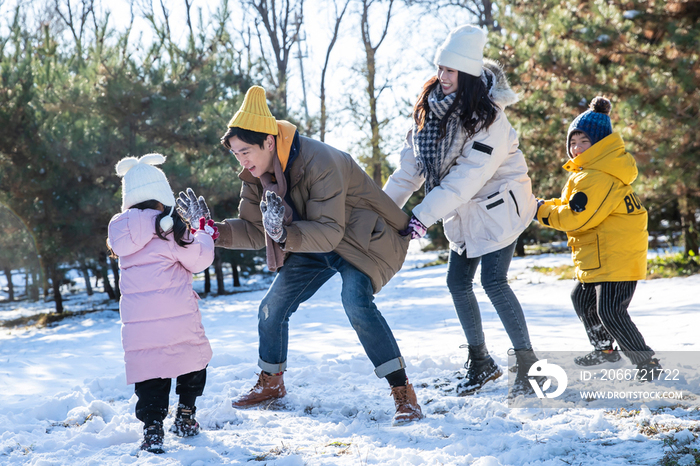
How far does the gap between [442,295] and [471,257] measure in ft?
16.6

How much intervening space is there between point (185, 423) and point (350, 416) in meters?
0.83

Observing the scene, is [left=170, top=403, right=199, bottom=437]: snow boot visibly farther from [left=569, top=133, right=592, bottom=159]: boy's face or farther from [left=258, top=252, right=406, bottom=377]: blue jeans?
[left=569, top=133, right=592, bottom=159]: boy's face

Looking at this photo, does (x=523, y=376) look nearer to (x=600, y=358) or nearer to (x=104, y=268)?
(x=600, y=358)

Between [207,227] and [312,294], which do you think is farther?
[312,294]

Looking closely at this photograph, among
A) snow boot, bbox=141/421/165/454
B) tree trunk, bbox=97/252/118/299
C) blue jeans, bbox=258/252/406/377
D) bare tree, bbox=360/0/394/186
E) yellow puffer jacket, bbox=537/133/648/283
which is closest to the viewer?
snow boot, bbox=141/421/165/454

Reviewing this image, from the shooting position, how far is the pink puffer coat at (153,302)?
2557mm

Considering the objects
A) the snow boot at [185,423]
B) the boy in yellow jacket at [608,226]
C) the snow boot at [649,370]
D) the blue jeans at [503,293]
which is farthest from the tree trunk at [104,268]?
the snow boot at [649,370]

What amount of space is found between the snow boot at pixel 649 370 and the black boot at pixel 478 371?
73cm

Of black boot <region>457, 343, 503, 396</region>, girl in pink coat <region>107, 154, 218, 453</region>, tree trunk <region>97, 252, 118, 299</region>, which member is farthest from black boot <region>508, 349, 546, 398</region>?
tree trunk <region>97, 252, 118, 299</region>

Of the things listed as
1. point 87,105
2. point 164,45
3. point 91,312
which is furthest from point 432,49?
point 91,312

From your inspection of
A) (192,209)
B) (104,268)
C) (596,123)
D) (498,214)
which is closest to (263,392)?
(192,209)

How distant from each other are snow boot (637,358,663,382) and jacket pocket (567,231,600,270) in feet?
1.83

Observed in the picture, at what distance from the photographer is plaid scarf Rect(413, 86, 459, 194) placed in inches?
117

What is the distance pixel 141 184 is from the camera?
2.70 meters
